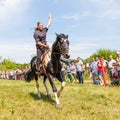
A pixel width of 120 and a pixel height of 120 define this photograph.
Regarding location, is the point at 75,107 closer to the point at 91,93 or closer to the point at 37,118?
the point at 37,118

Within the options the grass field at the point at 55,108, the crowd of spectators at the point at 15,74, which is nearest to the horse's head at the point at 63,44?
the grass field at the point at 55,108

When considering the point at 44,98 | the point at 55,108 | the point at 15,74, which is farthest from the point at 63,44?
the point at 15,74

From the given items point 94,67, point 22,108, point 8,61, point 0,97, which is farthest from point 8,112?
point 8,61

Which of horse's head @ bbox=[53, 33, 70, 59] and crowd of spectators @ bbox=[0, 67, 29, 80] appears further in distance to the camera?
crowd of spectators @ bbox=[0, 67, 29, 80]

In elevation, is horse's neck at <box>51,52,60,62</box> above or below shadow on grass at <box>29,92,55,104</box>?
above

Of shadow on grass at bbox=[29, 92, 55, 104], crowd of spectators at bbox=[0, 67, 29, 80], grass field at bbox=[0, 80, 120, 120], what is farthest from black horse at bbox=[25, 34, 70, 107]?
crowd of spectators at bbox=[0, 67, 29, 80]

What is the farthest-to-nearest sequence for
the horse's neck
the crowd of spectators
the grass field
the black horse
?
the crowd of spectators < the horse's neck < the black horse < the grass field

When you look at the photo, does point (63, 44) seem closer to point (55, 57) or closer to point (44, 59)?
point (55, 57)

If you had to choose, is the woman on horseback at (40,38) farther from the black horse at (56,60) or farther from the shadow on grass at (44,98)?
the shadow on grass at (44,98)

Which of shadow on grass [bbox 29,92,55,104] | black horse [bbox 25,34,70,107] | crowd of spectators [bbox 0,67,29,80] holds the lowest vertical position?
shadow on grass [bbox 29,92,55,104]

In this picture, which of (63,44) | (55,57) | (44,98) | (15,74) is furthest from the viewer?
(15,74)

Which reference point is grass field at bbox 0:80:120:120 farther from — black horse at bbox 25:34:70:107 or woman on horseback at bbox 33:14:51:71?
woman on horseback at bbox 33:14:51:71

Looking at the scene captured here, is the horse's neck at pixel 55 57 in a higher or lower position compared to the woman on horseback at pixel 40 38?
lower

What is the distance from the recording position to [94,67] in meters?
24.1
